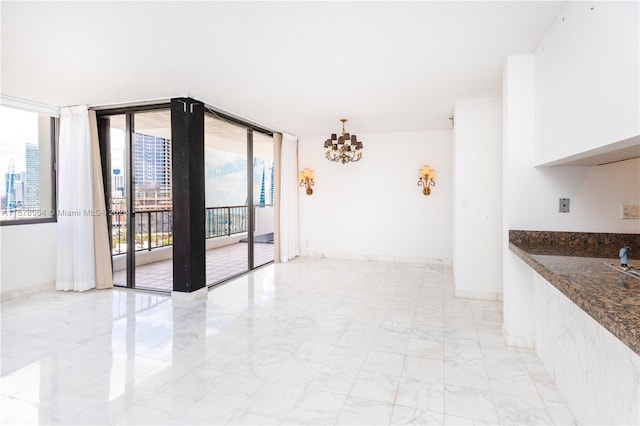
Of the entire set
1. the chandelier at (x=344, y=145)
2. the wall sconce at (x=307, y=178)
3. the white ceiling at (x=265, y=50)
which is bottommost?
the wall sconce at (x=307, y=178)

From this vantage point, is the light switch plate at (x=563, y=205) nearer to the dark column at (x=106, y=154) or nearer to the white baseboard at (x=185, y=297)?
the white baseboard at (x=185, y=297)

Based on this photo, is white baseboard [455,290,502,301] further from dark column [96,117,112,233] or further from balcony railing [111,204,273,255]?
dark column [96,117,112,233]

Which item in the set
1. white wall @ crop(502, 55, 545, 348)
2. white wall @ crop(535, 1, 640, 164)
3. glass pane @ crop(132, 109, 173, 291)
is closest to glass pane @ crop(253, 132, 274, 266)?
glass pane @ crop(132, 109, 173, 291)

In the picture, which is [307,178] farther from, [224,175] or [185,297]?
[185,297]

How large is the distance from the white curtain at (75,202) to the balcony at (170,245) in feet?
1.24

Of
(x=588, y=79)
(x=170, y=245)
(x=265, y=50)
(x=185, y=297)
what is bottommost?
(x=185, y=297)

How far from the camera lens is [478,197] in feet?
14.1

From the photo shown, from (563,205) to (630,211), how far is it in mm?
430

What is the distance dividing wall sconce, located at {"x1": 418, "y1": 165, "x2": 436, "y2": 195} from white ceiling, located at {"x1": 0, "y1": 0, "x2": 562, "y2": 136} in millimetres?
1899

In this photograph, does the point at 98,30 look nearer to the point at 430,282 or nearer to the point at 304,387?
the point at 304,387

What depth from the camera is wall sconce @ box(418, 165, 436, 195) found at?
6262mm

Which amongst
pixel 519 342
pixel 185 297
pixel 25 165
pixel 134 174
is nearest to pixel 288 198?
pixel 134 174

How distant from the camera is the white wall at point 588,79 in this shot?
1512mm

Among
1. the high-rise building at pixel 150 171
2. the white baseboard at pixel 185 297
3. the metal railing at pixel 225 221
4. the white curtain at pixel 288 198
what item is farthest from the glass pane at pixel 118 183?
the metal railing at pixel 225 221
